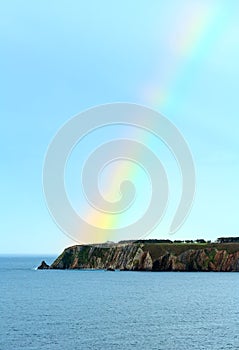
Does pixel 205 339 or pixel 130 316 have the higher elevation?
pixel 130 316

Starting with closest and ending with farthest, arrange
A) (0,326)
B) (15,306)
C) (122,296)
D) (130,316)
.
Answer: (0,326) → (130,316) → (15,306) → (122,296)

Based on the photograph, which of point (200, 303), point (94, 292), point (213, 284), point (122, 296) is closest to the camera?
point (200, 303)

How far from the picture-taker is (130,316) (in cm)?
11231

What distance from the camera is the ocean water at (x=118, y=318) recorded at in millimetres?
84750

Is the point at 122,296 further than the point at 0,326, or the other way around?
the point at 122,296

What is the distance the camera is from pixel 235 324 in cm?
10412

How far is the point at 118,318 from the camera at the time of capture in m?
109

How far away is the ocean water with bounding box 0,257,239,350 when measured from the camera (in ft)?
278

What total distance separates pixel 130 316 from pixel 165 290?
203 feet

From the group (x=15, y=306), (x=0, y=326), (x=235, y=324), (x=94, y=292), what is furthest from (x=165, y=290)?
(x=0, y=326)

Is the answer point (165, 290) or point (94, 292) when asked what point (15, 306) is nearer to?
point (94, 292)

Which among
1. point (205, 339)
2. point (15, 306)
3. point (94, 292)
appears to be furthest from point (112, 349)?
point (94, 292)

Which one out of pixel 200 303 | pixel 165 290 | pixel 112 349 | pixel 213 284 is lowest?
pixel 112 349

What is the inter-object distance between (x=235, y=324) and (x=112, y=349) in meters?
32.8
